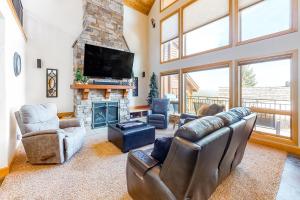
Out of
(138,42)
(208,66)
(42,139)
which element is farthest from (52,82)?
(208,66)

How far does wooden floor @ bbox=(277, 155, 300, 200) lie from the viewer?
1.86m

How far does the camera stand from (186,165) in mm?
1117

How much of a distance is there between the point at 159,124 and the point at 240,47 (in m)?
3.05

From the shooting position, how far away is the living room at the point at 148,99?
5.37 ft

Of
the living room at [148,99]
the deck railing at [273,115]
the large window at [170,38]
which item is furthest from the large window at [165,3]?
the deck railing at [273,115]

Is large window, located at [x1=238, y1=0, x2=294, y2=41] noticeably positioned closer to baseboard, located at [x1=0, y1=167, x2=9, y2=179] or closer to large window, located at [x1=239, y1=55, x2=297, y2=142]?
large window, located at [x1=239, y1=55, x2=297, y2=142]

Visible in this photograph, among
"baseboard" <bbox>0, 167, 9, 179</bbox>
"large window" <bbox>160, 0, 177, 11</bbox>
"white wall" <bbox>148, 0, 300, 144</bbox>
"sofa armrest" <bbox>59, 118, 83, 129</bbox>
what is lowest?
"baseboard" <bbox>0, 167, 9, 179</bbox>

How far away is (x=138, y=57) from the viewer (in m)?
6.69

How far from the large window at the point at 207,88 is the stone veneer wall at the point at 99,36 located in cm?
254

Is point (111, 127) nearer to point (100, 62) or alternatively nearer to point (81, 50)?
point (100, 62)

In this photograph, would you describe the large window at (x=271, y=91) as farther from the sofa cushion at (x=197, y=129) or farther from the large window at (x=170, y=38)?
the sofa cushion at (x=197, y=129)

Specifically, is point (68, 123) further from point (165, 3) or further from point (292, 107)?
point (165, 3)

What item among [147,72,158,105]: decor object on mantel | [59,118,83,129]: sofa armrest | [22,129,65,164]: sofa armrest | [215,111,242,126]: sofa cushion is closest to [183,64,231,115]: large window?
[147,72,158,105]: decor object on mantel

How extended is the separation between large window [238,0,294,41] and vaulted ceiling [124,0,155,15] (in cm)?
388
